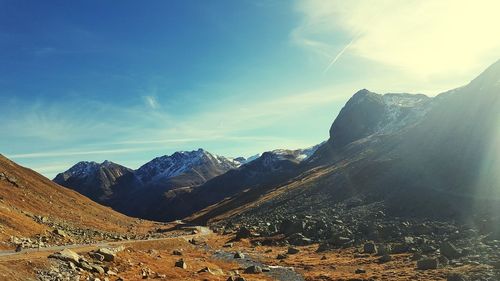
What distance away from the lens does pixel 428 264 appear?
4519cm

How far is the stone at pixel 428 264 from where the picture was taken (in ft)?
147

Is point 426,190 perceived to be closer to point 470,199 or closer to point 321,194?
point 470,199

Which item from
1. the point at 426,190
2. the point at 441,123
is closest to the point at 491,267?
the point at 426,190

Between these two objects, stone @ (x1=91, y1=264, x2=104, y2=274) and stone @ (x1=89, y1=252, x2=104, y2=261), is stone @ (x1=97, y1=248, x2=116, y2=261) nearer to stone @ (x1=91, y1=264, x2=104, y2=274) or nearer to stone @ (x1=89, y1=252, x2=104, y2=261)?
stone @ (x1=89, y1=252, x2=104, y2=261)

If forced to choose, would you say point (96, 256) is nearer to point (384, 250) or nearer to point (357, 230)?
point (384, 250)

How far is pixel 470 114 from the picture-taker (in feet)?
421

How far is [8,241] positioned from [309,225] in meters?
62.7

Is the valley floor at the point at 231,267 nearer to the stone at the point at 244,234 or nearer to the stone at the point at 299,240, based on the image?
the stone at the point at 299,240

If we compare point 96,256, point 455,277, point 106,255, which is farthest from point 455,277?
point 96,256

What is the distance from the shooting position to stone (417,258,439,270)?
44.7 m

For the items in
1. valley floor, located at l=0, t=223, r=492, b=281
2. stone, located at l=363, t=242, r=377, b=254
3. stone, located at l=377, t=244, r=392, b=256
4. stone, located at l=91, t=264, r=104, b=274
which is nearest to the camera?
valley floor, located at l=0, t=223, r=492, b=281

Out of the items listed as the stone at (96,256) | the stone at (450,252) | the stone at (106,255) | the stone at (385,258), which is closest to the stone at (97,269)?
the stone at (96,256)

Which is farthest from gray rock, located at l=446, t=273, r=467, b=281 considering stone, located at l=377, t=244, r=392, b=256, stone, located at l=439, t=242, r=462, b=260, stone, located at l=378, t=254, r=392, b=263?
stone, located at l=377, t=244, r=392, b=256

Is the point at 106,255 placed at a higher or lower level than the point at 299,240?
higher
